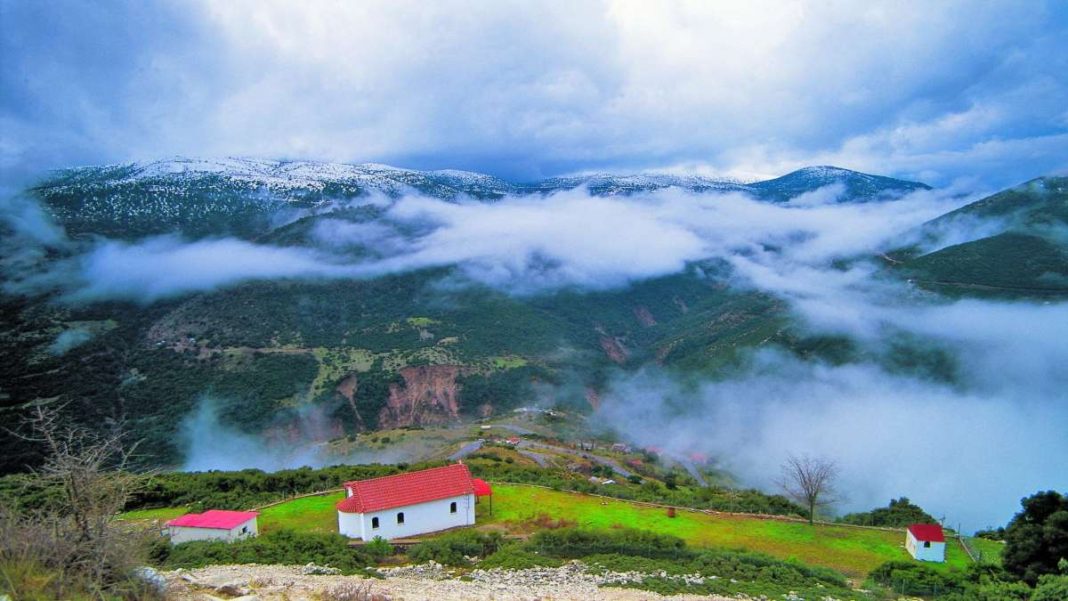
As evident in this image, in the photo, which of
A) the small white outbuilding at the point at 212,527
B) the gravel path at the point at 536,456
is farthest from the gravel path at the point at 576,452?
the small white outbuilding at the point at 212,527

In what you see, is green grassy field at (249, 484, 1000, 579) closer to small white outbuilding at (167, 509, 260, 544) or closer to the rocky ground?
small white outbuilding at (167, 509, 260, 544)

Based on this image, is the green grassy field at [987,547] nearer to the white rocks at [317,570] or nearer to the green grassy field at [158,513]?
the white rocks at [317,570]

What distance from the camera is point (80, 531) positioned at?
8.90 meters

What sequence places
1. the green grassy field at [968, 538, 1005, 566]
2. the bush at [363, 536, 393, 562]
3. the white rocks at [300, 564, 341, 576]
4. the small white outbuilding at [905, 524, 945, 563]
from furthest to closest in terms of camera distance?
the green grassy field at [968, 538, 1005, 566] → the small white outbuilding at [905, 524, 945, 563] → the bush at [363, 536, 393, 562] → the white rocks at [300, 564, 341, 576]

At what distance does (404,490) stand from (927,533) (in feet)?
64.4

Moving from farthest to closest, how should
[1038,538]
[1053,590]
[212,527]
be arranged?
[212,527], [1038,538], [1053,590]

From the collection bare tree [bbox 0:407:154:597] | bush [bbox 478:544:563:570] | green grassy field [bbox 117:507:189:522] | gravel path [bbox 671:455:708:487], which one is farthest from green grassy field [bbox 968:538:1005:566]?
gravel path [bbox 671:455:708:487]

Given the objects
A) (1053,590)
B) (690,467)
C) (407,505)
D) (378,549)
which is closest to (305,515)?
(407,505)

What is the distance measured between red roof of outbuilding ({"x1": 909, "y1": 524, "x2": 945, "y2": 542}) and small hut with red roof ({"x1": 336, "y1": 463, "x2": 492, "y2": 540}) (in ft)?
54.9

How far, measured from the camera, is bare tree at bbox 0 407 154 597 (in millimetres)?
8102

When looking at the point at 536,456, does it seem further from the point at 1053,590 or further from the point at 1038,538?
the point at 1053,590

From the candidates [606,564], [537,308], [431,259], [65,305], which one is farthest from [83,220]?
[606,564]

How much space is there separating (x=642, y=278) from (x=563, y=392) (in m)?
96.9

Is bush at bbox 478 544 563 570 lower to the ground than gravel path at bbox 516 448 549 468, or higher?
higher
